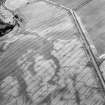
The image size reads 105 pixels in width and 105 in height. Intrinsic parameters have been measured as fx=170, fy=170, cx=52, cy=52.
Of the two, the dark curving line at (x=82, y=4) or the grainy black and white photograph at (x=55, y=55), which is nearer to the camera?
the grainy black and white photograph at (x=55, y=55)

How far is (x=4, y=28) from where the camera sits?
7.88 meters

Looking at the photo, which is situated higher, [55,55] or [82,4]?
[82,4]

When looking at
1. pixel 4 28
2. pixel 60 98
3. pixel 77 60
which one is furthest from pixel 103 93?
pixel 4 28

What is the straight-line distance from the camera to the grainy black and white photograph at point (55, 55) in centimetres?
438

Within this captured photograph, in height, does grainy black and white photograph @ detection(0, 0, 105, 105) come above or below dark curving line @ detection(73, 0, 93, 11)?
below

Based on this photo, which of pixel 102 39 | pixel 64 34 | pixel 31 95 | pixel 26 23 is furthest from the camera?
pixel 26 23

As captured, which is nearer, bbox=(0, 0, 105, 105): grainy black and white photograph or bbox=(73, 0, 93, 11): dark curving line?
bbox=(0, 0, 105, 105): grainy black and white photograph

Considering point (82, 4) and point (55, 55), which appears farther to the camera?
point (82, 4)

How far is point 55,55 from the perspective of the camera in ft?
18.6

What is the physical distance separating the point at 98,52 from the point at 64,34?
1761mm

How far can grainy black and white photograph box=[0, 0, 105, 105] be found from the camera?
14.4ft

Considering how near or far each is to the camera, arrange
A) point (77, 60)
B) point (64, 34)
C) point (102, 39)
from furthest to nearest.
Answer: point (64, 34) < point (102, 39) < point (77, 60)

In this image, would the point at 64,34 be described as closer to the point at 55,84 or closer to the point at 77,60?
the point at 77,60

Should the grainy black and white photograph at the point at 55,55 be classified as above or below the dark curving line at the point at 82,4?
below
